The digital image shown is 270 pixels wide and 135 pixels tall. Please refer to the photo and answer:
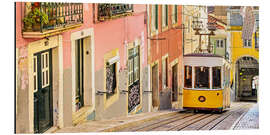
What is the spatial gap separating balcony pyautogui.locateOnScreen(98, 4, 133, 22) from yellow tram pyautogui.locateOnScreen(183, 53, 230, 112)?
1.30 metres

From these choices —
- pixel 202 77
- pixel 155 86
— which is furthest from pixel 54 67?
pixel 202 77

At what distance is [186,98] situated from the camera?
920 centimetres

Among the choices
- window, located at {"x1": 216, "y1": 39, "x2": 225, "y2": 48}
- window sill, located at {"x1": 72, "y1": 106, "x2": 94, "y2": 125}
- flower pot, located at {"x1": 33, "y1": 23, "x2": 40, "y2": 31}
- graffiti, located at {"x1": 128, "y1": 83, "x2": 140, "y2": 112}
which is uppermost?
flower pot, located at {"x1": 33, "y1": 23, "x2": 40, "y2": 31}

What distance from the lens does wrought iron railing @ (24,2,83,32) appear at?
6.84 m

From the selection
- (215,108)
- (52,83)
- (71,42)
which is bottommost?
(215,108)

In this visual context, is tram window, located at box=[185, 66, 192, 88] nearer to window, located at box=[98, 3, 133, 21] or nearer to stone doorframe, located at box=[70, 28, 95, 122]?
window, located at box=[98, 3, 133, 21]

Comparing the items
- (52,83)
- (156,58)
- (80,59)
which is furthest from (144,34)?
(52,83)

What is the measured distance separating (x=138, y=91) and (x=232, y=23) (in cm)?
183

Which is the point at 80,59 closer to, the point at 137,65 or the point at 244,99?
the point at 137,65

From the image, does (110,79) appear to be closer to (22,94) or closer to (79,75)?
(79,75)

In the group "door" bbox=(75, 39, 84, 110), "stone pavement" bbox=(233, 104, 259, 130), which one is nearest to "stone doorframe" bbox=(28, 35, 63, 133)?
"door" bbox=(75, 39, 84, 110)

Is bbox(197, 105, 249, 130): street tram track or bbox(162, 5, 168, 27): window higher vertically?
bbox(162, 5, 168, 27): window

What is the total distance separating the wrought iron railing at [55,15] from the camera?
6.84 meters
